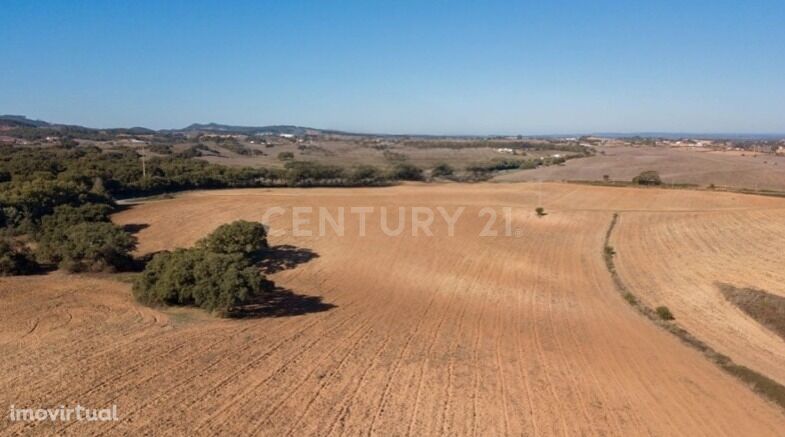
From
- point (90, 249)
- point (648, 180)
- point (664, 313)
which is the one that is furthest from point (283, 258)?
point (648, 180)

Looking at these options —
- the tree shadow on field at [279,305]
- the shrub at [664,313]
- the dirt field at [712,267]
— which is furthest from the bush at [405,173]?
the shrub at [664,313]

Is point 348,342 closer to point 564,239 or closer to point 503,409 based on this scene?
point 503,409

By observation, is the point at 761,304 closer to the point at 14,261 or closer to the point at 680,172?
the point at 14,261

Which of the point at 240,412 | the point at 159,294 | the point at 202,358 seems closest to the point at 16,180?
the point at 159,294

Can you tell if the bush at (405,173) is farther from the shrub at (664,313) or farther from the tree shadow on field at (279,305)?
the shrub at (664,313)

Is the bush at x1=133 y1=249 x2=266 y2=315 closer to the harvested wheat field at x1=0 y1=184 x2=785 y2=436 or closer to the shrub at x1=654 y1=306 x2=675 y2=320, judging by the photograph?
the harvested wheat field at x1=0 y1=184 x2=785 y2=436

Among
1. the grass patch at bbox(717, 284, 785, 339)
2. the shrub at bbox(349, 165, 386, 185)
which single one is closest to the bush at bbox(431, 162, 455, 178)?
the shrub at bbox(349, 165, 386, 185)
